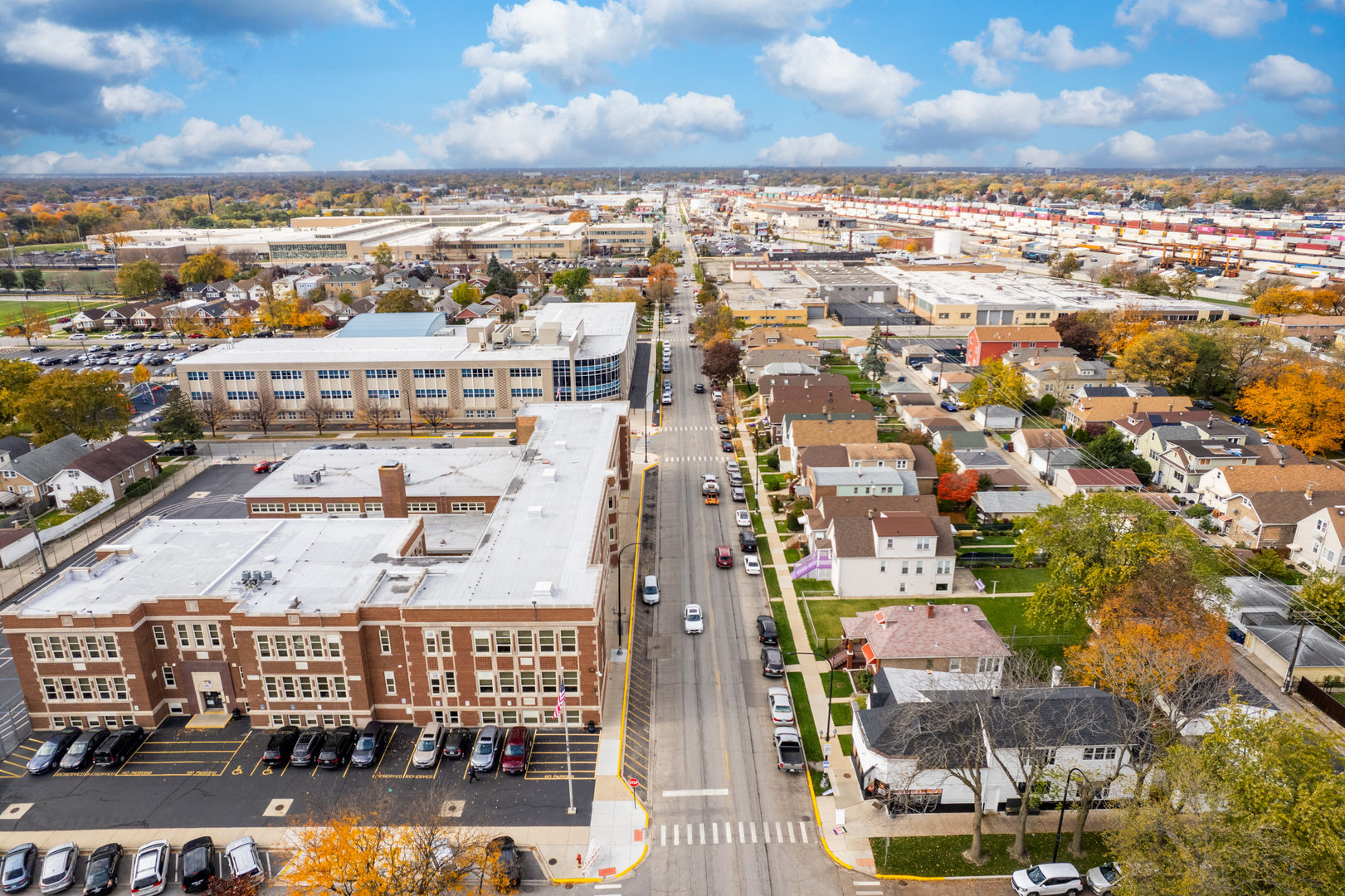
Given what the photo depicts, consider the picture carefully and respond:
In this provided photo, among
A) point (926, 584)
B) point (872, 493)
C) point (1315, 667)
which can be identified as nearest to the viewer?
point (1315, 667)

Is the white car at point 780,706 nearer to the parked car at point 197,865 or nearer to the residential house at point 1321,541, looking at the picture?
the parked car at point 197,865

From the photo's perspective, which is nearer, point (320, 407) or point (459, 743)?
point (459, 743)

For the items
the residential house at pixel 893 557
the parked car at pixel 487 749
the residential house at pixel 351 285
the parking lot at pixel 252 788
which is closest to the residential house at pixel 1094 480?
the residential house at pixel 893 557

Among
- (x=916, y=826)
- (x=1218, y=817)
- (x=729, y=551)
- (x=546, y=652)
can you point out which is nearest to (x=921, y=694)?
(x=916, y=826)

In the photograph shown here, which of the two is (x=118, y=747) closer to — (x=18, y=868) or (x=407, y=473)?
(x=18, y=868)

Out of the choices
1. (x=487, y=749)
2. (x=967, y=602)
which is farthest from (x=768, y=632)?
(x=487, y=749)

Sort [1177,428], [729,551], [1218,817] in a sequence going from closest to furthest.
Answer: [1218,817], [729,551], [1177,428]

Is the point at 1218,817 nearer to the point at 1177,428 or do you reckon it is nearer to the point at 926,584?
the point at 926,584
